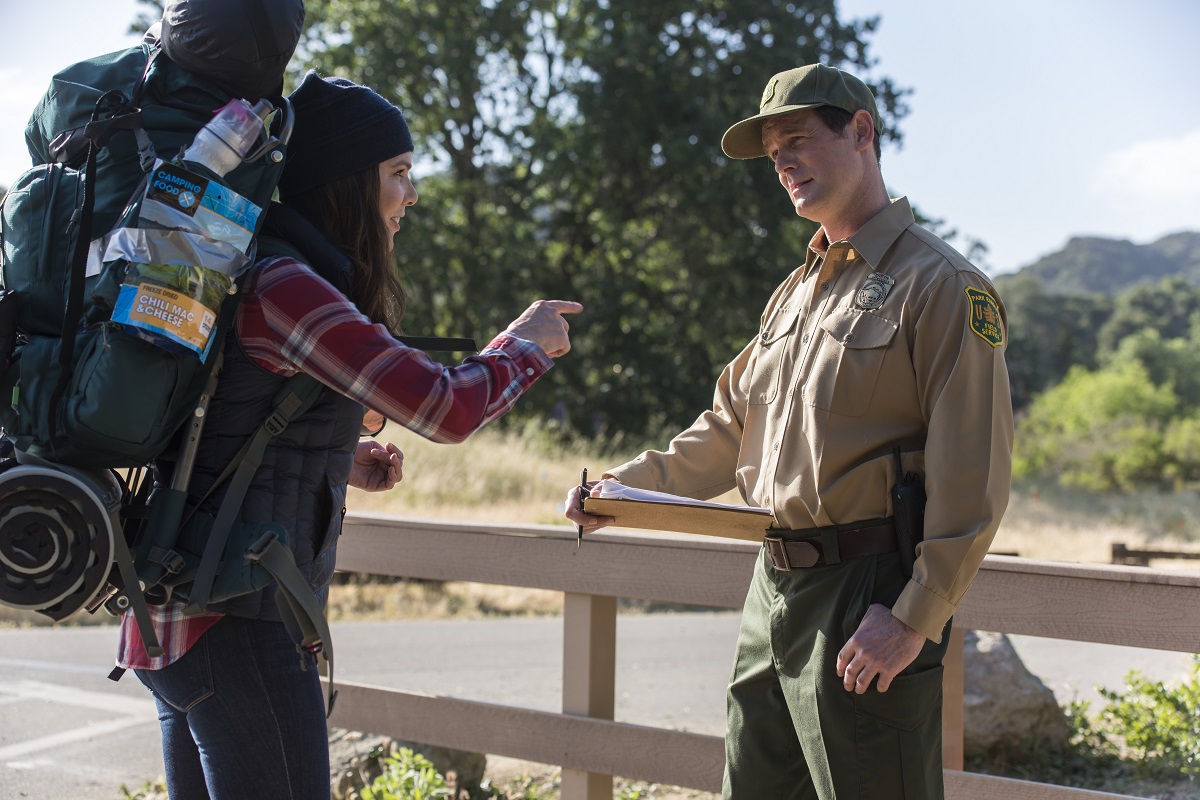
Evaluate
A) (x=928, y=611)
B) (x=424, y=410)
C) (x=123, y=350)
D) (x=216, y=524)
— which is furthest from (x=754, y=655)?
(x=123, y=350)

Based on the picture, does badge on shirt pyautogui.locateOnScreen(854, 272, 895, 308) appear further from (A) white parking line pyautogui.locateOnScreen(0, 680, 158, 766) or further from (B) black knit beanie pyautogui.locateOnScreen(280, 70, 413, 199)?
(A) white parking line pyautogui.locateOnScreen(0, 680, 158, 766)

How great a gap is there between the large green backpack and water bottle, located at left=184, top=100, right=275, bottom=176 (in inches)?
0.8

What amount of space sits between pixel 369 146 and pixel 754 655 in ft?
4.63

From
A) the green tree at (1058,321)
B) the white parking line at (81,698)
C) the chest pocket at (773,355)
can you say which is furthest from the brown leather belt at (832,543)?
the green tree at (1058,321)

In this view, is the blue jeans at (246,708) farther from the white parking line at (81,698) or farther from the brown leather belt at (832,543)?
the white parking line at (81,698)

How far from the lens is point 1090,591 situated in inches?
101

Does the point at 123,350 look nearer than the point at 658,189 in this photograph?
Yes

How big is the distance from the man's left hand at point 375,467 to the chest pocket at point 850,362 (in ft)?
3.27

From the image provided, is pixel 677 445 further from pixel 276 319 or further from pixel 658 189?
pixel 658 189

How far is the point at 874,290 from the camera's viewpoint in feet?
7.98

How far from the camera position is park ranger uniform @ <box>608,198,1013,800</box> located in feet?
7.27

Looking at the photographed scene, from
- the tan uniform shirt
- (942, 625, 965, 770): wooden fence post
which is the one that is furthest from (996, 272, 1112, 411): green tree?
the tan uniform shirt

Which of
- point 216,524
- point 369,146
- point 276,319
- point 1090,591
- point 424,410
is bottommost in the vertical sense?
point 1090,591

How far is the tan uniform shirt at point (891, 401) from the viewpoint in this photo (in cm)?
221
